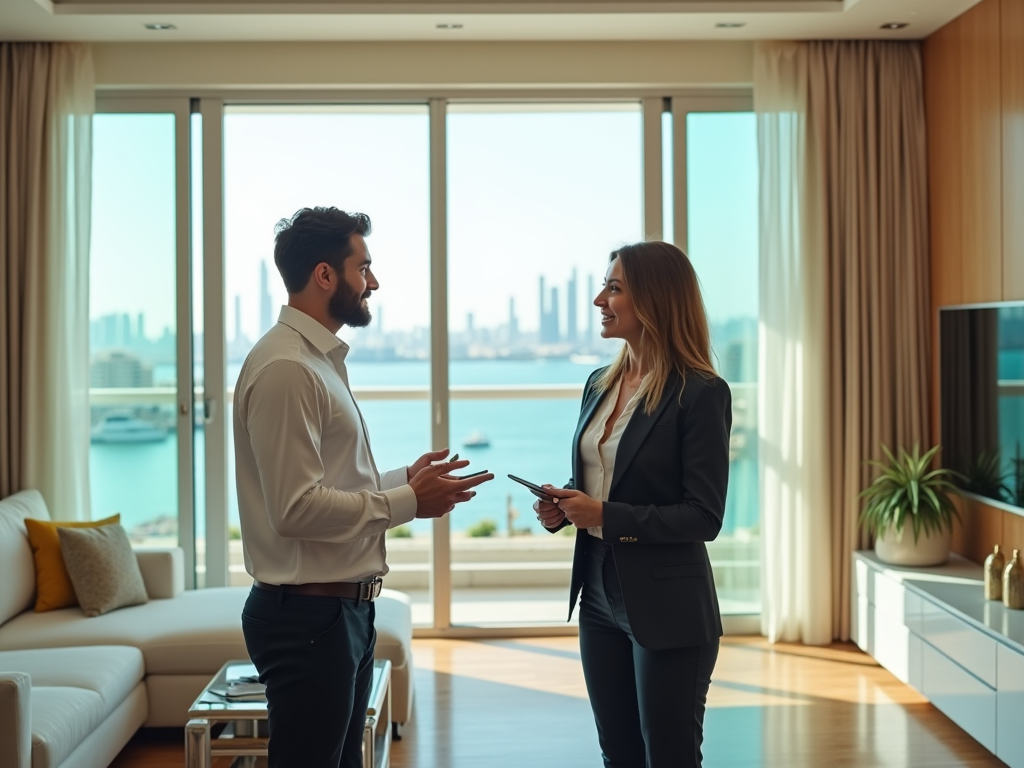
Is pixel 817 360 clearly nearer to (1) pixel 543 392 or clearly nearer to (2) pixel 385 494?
(1) pixel 543 392

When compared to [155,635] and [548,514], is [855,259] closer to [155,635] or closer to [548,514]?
[548,514]

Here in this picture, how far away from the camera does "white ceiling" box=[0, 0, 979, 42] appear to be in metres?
4.38

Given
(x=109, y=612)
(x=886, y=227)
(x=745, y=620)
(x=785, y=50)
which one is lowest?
(x=745, y=620)

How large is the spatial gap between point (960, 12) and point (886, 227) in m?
1.01

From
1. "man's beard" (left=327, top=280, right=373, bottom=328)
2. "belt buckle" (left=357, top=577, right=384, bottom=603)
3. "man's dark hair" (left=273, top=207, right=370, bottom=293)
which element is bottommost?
"belt buckle" (left=357, top=577, right=384, bottom=603)

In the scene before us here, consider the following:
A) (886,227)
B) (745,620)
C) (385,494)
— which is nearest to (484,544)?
(745,620)

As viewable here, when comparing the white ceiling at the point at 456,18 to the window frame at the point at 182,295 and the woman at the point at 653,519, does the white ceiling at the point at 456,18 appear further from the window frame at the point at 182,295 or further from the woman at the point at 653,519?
the woman at the point at 653,519

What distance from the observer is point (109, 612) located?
4012 millimetres

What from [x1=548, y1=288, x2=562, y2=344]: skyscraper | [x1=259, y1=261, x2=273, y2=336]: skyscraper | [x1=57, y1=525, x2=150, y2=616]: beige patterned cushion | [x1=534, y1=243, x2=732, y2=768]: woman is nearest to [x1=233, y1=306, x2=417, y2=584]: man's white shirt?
[x1=534, y1=243, x2=732, y2=768]: woman

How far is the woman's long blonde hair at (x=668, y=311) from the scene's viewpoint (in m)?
2.27

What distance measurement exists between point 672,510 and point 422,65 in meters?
3.41

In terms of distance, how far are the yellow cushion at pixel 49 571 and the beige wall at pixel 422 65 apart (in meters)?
2.22

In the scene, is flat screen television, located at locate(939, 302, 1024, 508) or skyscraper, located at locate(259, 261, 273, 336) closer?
flat screen television, located at locate(939, 302, 1024, 508)

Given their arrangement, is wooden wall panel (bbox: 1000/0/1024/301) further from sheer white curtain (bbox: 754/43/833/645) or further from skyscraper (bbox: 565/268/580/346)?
skyscraper (bbox: 565/268/580/346)
